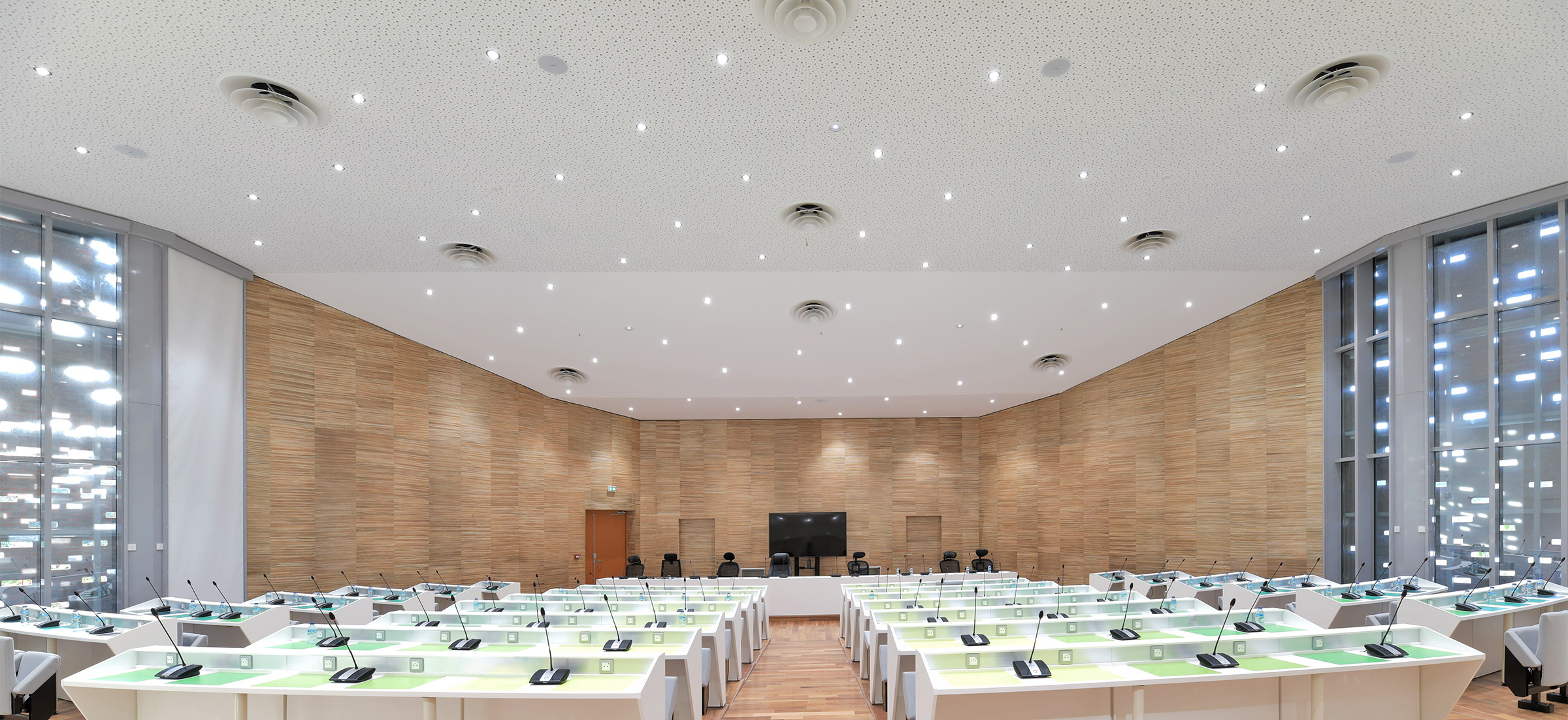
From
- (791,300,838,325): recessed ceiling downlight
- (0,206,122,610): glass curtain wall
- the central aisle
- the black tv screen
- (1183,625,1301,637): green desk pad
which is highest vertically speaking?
(791,300,838,325): recessed ceiling downlight

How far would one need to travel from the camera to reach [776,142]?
242 inches

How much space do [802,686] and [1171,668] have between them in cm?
389

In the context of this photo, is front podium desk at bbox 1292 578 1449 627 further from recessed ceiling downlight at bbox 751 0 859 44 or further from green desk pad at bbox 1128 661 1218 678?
recessed ceiling downlight at bbox 751 0 859 44

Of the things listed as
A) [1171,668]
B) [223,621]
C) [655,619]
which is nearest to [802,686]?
[655,619]

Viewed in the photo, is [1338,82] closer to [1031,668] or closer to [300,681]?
[1031,668]

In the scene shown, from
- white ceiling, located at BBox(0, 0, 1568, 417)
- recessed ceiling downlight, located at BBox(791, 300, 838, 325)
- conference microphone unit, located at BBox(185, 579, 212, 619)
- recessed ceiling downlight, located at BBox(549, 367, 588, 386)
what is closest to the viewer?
white ceiling, located at BBox(0, 0, 1568, 417)

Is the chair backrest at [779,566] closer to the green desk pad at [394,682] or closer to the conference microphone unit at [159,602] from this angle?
the conference microphone unit at [159,602]

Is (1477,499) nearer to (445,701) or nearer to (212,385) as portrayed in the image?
(445,701)

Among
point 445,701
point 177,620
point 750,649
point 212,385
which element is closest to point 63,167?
point 212,385

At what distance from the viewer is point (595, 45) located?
4.81 metres

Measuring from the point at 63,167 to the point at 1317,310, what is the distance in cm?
1313

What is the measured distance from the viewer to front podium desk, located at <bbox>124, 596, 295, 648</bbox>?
6691 millimetres

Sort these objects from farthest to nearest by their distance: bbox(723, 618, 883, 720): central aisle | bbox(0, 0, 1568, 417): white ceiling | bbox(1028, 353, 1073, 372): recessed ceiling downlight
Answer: bbox(1028, 353, 1073, 372): recessed ceiling downlight
bbox(723, 618, 883, 720): central aisle
bbox(0, 0, 1568, 417): white ceiling

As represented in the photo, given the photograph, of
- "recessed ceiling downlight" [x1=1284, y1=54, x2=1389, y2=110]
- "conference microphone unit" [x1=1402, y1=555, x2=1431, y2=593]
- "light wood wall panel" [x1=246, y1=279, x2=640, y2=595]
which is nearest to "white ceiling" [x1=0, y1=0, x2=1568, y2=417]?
"recessed ceiling downlight" [x1=1284, y1=54, x2=1389, y2=110]
